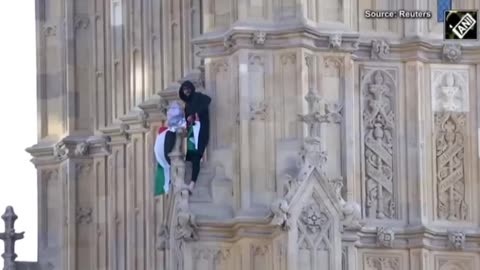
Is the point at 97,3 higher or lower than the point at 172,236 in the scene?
higher

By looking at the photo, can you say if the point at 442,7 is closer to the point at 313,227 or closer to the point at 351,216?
the point at 351,216

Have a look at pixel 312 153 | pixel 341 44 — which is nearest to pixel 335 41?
pixel 341 44

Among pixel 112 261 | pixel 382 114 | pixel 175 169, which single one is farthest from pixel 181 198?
pixel 112 261

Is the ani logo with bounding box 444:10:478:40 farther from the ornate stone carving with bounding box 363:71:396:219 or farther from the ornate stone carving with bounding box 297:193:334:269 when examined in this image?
the ornate stone carving with bounding box 297:193:334:269

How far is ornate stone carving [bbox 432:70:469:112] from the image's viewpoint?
4647 cm

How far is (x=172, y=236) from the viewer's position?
4500 cm

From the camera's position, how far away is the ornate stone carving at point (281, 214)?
1726 inches

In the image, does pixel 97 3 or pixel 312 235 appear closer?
pixel 312 235

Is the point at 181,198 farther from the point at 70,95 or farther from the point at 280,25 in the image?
the point at 70,95

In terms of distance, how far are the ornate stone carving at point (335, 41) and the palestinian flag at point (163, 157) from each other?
253cm

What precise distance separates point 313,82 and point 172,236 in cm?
280

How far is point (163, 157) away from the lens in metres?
46.0

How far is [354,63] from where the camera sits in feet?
151

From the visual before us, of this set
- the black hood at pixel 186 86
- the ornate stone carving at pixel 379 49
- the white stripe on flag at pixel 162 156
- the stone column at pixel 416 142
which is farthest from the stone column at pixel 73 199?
the stone column at pixel 416 142
